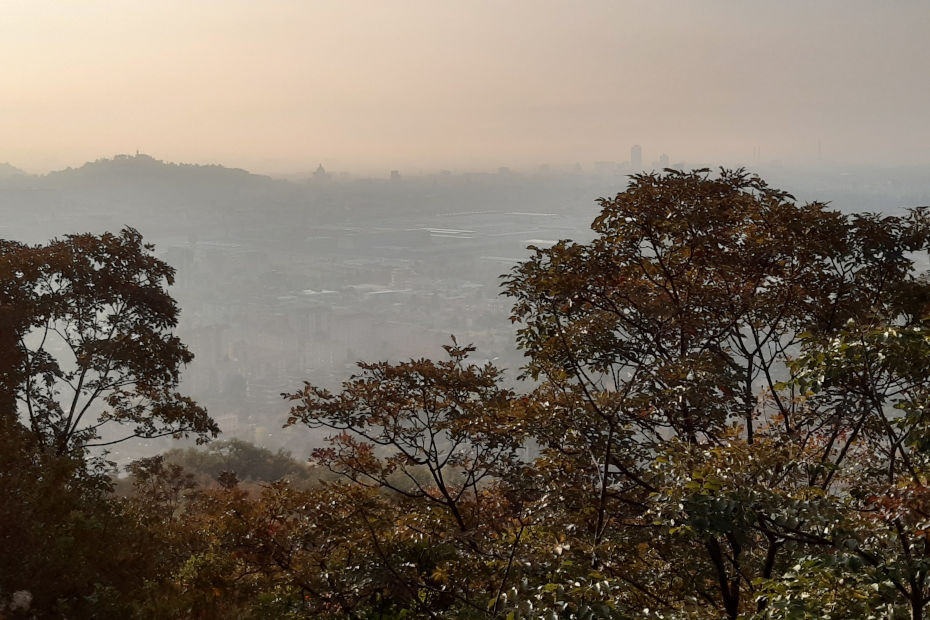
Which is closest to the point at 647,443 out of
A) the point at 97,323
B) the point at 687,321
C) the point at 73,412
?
the point at 687,321

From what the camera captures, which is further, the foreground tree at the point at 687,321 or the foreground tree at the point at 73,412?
the foreground tree at the point at 687,321

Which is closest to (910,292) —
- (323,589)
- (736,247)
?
(736,247)

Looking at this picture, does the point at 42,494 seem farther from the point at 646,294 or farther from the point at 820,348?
the point at 820,348

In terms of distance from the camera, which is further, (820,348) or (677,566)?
(677,566)

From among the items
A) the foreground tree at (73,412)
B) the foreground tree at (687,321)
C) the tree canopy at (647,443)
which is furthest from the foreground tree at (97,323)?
the foreground tree at (687,321)

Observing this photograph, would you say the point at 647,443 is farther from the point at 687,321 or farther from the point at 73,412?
the point at 73,412

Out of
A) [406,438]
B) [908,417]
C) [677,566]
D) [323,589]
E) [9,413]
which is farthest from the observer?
[9,413]

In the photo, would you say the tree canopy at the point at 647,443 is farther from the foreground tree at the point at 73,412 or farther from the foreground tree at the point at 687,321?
the foreground tree at the point at 73,412

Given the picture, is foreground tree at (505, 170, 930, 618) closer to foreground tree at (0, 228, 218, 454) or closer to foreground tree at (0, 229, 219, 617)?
foreground tree at (0, 229, 219, 617)

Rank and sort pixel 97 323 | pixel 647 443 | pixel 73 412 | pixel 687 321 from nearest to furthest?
pixel 647 443
pixel 687 321
pixel 73 412
pixel 97 323

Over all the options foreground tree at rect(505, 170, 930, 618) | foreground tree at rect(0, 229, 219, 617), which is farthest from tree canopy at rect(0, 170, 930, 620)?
foreground tree at rect(0, 229, 219, 617)

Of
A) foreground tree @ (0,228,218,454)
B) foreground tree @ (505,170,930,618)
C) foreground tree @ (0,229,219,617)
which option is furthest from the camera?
foreground tree @ (0,228,218,454)
